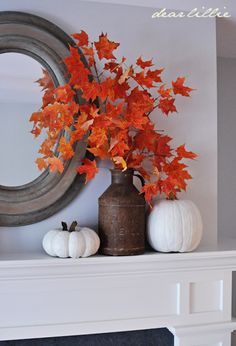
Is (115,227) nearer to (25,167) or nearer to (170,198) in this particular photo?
(170,198)

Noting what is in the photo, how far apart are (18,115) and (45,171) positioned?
0.26 meters

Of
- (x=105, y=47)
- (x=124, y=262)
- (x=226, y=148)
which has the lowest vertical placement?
(x=124, y=262)

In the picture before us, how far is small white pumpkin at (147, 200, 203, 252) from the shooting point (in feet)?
5.51

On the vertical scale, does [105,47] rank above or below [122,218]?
above

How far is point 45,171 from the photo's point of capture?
5.80ft

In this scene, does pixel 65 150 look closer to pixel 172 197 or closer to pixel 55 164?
pixel 55 164

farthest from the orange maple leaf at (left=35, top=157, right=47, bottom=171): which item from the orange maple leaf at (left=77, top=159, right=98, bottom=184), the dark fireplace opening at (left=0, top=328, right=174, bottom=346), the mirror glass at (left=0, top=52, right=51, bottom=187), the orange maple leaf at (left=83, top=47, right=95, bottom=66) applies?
the dark fireplace opening at (left=0, top=328, right=174, bottom=346)

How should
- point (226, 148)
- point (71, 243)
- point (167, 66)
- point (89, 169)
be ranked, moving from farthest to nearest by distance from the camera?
point (226, 148), point (167, 66), point (89, 169), point (71, 243)

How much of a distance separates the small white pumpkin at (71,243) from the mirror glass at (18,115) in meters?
0.28

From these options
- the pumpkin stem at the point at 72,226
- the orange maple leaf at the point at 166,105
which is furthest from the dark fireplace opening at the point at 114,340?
the orange maple leaf at the point at 166,105

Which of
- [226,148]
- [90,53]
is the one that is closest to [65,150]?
[90,53]

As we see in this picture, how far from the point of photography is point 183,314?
1763 mm

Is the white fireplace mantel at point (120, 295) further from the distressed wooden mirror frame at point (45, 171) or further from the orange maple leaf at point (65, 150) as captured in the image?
the orange maple leaf at point (65, 150)

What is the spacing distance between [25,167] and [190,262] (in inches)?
30.8
